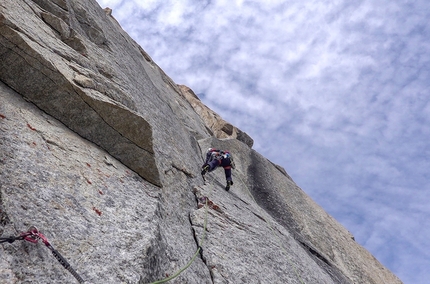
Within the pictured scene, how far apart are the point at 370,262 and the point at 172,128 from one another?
495 inches

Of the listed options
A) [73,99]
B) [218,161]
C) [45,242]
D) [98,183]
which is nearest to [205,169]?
[218,161]

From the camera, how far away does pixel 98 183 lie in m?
6.77

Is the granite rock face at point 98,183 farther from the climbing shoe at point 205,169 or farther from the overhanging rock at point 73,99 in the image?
the climbing shoe at point 205,169

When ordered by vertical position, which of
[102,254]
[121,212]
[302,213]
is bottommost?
[102,254]

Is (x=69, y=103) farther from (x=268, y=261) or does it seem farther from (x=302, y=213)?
(x=302, y=213)

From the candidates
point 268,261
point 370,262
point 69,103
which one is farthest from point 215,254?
point 370,262

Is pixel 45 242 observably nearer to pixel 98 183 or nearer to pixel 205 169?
pixel 98 183

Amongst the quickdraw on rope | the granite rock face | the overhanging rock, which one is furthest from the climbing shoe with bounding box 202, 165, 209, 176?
the quickdraw on rope

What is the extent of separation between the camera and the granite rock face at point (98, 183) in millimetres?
5094

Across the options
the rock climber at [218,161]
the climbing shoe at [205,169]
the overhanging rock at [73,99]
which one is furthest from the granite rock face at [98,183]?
the rock climber at [218,161]

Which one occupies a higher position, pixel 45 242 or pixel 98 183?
pixel 98 183

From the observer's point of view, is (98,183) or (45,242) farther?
(98,183)

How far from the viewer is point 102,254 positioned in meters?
5.28

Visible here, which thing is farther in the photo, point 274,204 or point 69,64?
point 274,204
